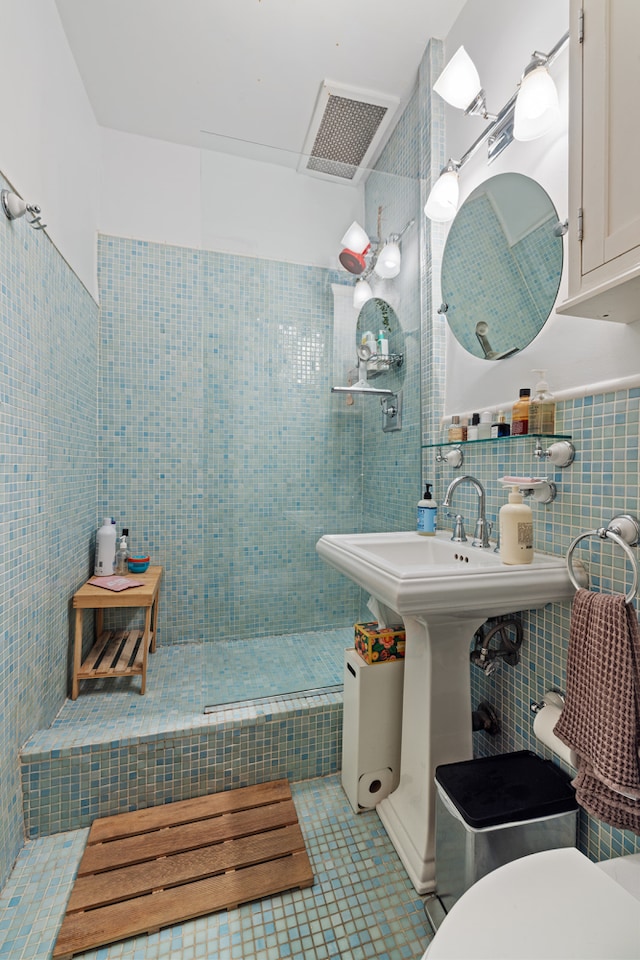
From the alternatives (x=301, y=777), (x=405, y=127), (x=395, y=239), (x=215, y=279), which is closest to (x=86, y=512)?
(x=215, y=279)

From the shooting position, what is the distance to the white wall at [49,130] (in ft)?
4.14

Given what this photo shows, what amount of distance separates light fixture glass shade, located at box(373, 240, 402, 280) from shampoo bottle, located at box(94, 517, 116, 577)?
1.72 meters

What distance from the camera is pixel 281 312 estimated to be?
74.3 inches

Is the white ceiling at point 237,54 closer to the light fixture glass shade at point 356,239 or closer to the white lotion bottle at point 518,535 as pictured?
the light fixture glass shade at point 356,239

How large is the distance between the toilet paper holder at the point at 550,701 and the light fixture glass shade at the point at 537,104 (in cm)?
157

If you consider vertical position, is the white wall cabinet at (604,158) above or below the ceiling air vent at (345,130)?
below

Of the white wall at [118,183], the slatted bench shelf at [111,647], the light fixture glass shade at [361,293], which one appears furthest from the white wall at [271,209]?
the slatted bench shelf at [111,647]

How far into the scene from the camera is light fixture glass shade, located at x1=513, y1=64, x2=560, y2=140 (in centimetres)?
119

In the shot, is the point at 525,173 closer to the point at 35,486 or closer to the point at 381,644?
the point at 381,644

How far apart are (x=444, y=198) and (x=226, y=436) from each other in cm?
125

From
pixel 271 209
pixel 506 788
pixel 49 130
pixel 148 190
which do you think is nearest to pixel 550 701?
pixel 506 788

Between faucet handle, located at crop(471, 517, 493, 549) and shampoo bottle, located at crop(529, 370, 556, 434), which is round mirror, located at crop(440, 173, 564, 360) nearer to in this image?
shampoo bottle, located at crop(529, 370, 556, 434)

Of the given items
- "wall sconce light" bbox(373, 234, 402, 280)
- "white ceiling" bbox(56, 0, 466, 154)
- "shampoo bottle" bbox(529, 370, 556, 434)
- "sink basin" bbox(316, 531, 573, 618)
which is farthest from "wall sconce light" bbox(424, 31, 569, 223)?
"sink basin" bbox(316, 531, 573, 618)

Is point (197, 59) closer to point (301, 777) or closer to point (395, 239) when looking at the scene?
point (395, 239)
